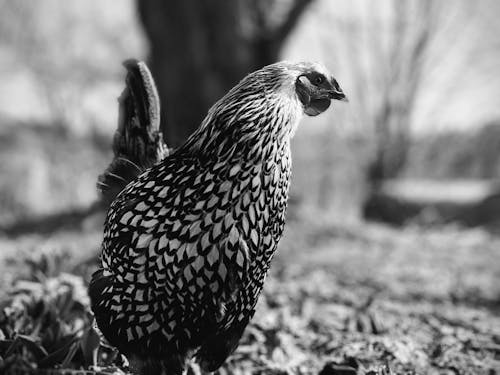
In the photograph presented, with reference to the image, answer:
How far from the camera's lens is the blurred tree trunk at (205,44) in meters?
6.57

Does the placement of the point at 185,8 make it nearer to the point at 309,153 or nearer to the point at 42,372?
the point at 42,372

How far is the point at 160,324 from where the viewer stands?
1.75m

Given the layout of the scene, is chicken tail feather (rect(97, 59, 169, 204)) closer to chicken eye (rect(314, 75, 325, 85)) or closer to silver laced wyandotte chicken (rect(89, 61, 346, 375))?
silver laced wyandotte chicken (rect(89, 61, 346, 375))

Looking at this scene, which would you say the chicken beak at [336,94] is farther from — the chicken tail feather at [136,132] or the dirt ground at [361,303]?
the dirt ground at [361,303]

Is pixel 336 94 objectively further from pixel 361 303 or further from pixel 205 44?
pixel 205 44

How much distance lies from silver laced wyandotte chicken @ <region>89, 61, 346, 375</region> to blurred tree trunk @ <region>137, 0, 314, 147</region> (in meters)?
4.74

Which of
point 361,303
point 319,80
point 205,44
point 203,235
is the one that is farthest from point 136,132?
point 205,44

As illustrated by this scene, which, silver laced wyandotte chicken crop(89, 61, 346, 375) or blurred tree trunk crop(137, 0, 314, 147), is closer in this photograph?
silver laced wyandotte chicken crop(89, 61, 346, 375)

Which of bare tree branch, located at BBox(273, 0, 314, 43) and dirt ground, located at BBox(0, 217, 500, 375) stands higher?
bare tree branch, located at BBox(273, 0, 314, 43)

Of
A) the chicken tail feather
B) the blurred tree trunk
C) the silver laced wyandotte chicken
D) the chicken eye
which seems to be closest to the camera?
the silver laced wyandotte chicken

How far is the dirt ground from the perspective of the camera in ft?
7.82

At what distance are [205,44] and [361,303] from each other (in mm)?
4719

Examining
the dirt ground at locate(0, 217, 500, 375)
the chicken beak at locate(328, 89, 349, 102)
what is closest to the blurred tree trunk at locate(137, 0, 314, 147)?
the dirt ground at locate(0, 217, 500, 375)

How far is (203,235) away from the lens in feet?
5.66
